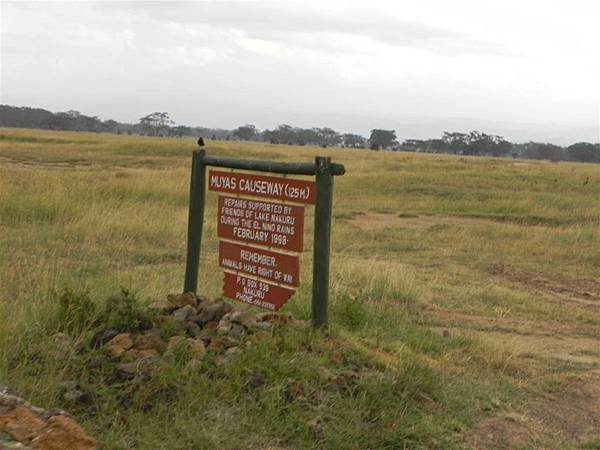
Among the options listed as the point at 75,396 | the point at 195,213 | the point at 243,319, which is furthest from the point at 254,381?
the point at 195,213

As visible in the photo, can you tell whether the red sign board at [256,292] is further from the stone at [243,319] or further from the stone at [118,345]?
the stone at [118,345]

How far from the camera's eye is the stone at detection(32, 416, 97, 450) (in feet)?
10.8

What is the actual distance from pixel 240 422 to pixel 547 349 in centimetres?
361

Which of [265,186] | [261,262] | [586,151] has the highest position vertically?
[586,151]

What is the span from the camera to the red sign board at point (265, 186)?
525 cm

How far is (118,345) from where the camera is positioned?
4.56 metres

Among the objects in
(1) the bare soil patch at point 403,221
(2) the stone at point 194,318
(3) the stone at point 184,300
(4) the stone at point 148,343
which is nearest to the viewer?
(4) the stone at point 148,343

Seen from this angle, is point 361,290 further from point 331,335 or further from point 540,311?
point 331,335

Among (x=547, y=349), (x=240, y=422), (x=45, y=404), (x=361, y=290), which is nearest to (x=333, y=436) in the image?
(x=240, y=422)

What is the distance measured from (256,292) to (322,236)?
728 millimetres

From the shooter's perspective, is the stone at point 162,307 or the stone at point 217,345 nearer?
the stone at point 217,345

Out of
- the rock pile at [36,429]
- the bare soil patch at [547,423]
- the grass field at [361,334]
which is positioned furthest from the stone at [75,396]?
the bare soil patch at [547,423]

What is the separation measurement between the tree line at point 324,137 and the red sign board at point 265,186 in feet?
298

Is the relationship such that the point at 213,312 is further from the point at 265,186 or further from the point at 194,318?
the point at 265,186
